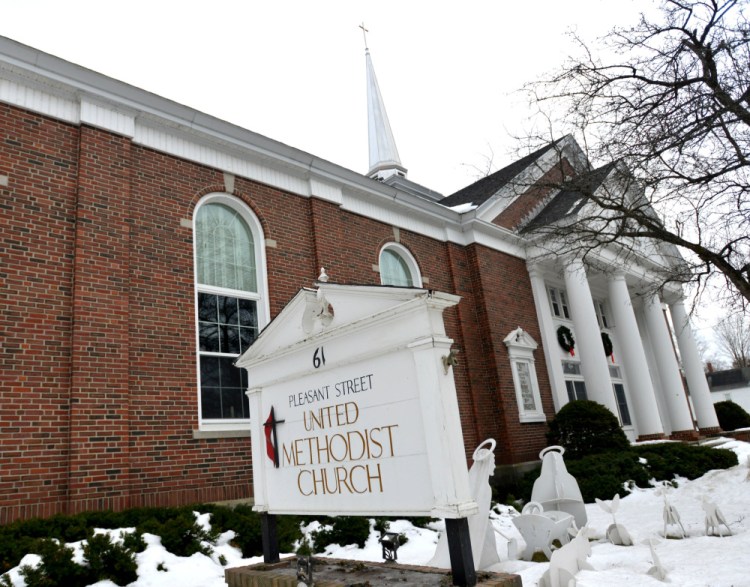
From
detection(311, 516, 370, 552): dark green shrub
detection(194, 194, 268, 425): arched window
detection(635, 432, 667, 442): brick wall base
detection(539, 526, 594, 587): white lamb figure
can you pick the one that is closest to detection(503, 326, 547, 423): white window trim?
detection(635, 432, 667, 442): brick wall base

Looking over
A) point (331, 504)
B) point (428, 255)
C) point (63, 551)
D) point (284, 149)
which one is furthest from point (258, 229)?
point (331, 504)

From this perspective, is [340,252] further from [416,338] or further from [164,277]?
[416,338]

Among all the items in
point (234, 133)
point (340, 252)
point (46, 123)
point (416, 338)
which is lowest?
point (416, 338)

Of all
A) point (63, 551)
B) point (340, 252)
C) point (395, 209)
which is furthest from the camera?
point (395, 209)

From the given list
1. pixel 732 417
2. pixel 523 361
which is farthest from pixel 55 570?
pixel 732 417

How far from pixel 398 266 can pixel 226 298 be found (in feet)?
17.3

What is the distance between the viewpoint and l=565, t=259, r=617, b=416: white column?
55.0 ft

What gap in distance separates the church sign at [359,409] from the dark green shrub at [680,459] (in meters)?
10.9

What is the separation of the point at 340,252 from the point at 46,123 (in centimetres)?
577

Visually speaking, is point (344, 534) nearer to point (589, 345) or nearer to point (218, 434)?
point (218, 434)

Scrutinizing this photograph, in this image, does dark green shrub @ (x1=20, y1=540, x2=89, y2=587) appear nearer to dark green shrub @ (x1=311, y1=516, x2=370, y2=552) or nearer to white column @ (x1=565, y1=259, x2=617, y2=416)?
dark green shrub @ (x1=311, y1=516, x2=370, y2=552)

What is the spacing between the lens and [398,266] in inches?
571

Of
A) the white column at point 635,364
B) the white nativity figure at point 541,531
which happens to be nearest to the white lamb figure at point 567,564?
the white nativity figure at point 541,531

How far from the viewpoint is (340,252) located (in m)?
12.4
